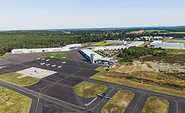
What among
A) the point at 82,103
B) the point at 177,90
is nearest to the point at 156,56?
the point at 177,90

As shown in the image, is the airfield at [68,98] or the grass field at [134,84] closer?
the airfield at [68,98]

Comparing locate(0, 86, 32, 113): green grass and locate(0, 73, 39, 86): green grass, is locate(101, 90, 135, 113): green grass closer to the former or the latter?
locate(0, 86, 32, 113): green grass

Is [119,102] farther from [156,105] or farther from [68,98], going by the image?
[68,98]

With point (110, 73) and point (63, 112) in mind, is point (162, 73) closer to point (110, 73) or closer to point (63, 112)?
point (110, 73)

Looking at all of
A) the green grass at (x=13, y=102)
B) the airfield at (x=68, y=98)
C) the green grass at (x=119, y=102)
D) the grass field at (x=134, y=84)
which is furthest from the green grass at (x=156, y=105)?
the green grass at (x=13, y=102)

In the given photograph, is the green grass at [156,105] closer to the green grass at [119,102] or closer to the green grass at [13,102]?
the green grass at [119,102]

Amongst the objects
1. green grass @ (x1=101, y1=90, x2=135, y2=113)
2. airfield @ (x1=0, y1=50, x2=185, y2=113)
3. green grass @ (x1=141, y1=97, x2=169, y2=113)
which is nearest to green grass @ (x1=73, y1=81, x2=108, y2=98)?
airfield @ (x1=0, y1=50, x2=185, y2=113)

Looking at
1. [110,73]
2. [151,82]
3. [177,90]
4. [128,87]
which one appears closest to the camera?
[177,90]
